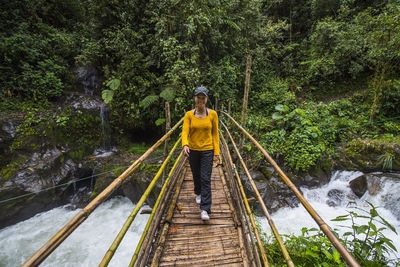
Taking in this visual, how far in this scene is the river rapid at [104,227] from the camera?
3682mm

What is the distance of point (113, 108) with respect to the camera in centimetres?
678

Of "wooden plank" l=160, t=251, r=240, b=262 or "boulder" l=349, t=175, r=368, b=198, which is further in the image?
"boulder" l=349, t=175, r=368, b=198

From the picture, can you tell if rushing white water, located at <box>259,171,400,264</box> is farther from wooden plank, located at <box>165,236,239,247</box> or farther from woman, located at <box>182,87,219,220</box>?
woman, located at <box>182,87,219,220</box>

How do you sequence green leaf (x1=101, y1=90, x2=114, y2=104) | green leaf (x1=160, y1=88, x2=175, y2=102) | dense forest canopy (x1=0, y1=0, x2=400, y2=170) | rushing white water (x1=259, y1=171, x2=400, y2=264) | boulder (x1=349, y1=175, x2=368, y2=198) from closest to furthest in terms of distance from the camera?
1. rushing white water (x1=259, y1=171, x2=400, y2=264)
2. boulder (x1=349, y1=175, x2=368, y2=198)
3. green leaf (x1=160, y1=88, x2=175, y2=102)
4. dense forest canopy (x1=0, y1=0, x2=400, y2=170)
5. green leaf (x1=101, y1=90, x2=114, y2=104)

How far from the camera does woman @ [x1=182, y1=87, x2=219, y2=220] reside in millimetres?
2055

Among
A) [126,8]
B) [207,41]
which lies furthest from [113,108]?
[207,41]

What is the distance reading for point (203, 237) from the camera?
1995mm

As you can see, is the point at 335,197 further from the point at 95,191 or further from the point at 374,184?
the point at 95,191

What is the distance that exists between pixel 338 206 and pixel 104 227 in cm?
616

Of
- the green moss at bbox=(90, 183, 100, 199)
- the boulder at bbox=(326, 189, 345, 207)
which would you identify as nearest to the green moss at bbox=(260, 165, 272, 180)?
the boulder at bbox=(326, 189, 345, 207)

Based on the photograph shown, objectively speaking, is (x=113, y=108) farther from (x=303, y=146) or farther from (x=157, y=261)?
(x=303, y=146)

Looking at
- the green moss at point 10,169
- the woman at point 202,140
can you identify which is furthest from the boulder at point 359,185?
the green moss at point 10,169

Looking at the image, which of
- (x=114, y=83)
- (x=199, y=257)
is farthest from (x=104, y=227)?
(x=114, y=83)

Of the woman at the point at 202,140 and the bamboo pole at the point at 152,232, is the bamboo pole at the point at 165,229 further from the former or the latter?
the woman at the point at 202,140
